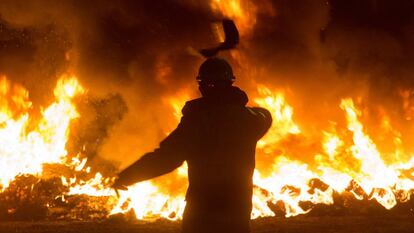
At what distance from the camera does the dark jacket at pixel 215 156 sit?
10.3ft

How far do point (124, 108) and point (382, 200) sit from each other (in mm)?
7160

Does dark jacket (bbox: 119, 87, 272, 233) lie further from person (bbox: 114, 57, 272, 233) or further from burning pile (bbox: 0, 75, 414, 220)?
burning pile (bbox: 0, 75, 414, 220)

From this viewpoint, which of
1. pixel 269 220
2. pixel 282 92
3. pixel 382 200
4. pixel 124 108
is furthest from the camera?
pixel 124 108

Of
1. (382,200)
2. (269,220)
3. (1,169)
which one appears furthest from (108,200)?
(382,200)

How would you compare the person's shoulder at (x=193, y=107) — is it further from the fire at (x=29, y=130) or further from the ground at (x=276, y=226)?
the fire at (x=29, y=130)

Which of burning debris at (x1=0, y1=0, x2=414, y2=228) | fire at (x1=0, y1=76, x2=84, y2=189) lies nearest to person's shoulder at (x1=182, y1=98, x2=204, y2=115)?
burning debris at (x1=0, y1=0, x2=414, y2=228)

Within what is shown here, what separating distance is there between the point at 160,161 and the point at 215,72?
2.13ft

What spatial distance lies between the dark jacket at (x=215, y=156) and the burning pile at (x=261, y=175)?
692 centimetres

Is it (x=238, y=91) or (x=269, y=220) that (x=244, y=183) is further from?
(x=269, y=220)

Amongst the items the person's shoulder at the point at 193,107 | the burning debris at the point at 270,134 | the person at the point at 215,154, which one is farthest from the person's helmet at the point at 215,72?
the burning debris at the point at 270,134

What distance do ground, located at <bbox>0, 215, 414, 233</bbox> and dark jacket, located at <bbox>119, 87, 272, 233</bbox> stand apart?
5602 mm

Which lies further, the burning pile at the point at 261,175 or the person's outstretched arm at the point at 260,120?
the burning pile at the point at 261,175

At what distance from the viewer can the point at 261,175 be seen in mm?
10602

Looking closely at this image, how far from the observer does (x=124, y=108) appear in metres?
14.4
